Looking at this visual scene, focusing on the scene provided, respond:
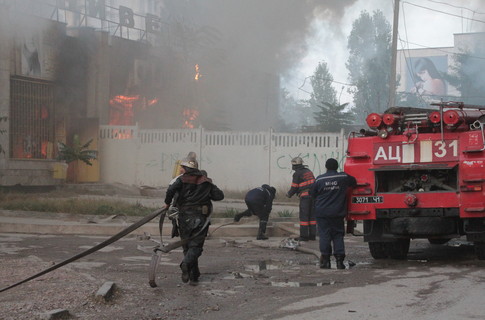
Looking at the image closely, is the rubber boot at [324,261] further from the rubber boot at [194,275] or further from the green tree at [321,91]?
the green tree at [321,91]

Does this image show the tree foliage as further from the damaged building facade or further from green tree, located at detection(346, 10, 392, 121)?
green tree, located at detection(346, 10, 392, 121)

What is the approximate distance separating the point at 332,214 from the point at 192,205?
201 centimetres

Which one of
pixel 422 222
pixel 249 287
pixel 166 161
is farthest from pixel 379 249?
pixel 166 161

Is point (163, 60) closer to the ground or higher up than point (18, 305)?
higher up

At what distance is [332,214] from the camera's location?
905 centimetres

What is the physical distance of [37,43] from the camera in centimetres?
2217

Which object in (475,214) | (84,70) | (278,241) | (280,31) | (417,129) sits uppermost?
(280,31)

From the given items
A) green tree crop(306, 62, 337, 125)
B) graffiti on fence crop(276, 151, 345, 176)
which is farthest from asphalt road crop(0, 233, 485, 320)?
green tree crop(306, 62, 337, 125)

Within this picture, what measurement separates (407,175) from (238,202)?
10035 mm

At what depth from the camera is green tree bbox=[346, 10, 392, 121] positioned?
5950 cm

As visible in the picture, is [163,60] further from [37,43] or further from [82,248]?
[82,248]

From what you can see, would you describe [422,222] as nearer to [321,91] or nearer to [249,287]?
[249,287]

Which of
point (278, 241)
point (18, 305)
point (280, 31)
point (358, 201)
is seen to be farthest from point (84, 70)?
point (18, 305)

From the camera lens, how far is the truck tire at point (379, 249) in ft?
32.4
